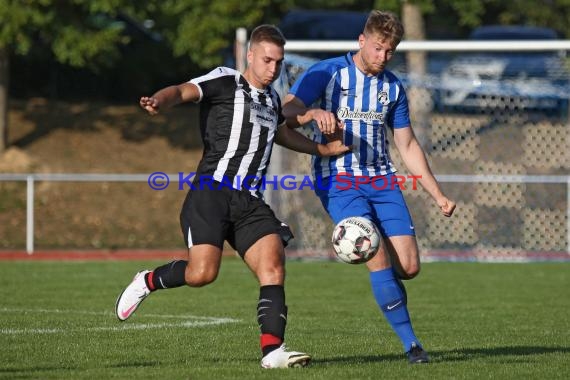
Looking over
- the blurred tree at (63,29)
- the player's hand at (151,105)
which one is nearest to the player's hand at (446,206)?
the player's hand at (151,105)

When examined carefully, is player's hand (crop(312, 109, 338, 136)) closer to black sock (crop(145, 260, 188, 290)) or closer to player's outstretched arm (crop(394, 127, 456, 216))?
player's outstretched arm (crop(394, 127, 456, 216))

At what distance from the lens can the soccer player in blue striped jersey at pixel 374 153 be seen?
6980 mm

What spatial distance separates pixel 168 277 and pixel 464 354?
77.6 inches

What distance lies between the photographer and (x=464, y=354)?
734 cm

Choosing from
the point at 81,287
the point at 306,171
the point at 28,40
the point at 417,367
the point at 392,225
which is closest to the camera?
the point at 417,367

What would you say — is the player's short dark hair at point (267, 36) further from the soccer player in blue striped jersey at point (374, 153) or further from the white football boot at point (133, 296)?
the white football boot at point (133, 296)

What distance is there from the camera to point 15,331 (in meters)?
8.33

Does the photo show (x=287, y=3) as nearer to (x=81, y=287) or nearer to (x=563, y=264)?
(x=563, y=264)

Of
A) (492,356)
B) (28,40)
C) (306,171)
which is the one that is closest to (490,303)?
(492,356)

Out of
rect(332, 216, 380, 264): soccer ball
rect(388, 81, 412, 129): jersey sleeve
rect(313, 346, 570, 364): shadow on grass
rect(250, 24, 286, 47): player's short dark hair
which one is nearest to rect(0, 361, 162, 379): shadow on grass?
rect(313, 346, 570, 364): shadow on grass

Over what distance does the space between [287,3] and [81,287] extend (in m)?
11.7

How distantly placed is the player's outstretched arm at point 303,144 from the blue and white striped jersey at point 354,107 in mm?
129

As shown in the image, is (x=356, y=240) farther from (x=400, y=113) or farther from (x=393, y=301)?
(x=400, y=113)

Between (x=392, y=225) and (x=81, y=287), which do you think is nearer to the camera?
(x=392, y=225)
